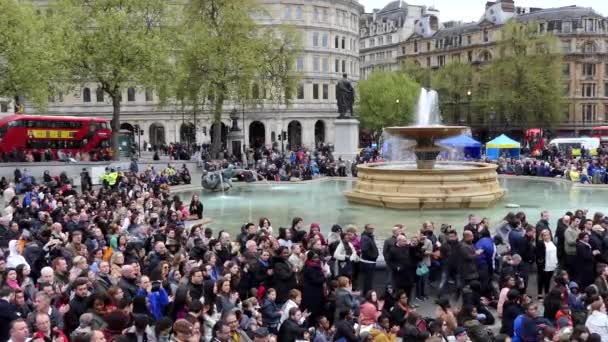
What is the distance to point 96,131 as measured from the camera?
128 feet

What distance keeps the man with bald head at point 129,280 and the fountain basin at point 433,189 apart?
40.7 feet

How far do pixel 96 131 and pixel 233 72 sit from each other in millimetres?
9193

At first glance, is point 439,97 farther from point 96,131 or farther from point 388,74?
point 96,131

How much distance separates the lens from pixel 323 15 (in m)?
68.2

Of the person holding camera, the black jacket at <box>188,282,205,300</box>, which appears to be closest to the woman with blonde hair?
the person holding camera

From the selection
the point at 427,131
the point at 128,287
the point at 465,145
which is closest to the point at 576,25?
the point at 465,145

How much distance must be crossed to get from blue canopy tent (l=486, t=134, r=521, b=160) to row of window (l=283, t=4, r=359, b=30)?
98.9 ft

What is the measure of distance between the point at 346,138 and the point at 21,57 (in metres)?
18.3

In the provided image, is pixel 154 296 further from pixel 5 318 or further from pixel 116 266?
pixel 5 318

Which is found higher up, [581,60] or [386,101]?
[581,60]

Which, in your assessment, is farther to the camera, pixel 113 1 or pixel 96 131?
pixel 96 131

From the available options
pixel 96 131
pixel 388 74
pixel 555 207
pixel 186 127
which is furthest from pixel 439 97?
pixel 555 207

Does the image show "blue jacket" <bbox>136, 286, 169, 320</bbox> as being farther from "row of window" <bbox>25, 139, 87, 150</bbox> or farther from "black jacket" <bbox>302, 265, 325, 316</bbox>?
"row of window" <bbox>25, 139, 87, 150</bbox>

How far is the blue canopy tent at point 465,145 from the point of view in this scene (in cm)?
3959
